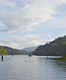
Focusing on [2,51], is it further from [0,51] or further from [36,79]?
[36,79]

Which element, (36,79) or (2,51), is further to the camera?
(2,51)

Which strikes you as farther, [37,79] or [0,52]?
[0,52]

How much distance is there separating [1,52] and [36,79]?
5644 inches

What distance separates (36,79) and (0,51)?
14291cm

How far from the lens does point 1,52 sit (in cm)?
16800

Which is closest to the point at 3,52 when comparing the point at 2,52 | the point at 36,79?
the point at 2,52

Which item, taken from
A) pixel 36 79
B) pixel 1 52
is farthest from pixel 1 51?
pixel 36 79

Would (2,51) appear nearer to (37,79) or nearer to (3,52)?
(3,52)

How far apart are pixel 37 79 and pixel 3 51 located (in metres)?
145

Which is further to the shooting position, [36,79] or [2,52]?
[2,52]

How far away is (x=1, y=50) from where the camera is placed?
6668 inches

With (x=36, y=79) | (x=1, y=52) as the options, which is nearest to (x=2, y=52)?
(x=1, y=52)

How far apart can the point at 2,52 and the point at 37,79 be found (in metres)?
144

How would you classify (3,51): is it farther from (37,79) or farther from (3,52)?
(37,79)
